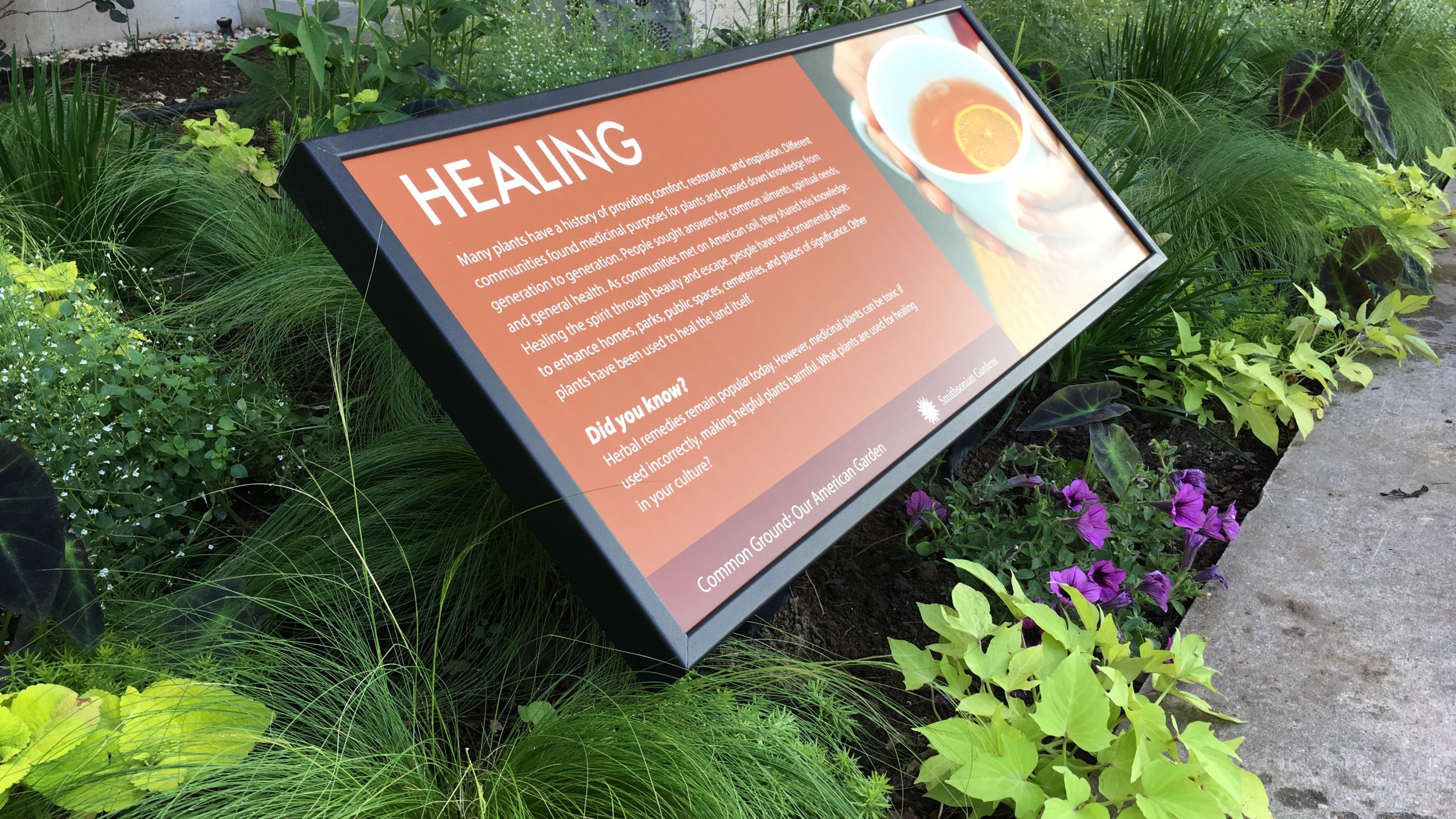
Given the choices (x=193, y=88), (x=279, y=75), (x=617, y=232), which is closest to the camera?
(x=617, y=232)

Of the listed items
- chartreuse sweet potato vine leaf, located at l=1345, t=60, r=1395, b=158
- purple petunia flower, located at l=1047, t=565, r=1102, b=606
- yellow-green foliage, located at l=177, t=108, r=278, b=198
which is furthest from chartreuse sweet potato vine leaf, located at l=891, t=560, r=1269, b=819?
chartreuse sweet potato vine leaf, located at l=1345, t=60, r=1395, b=158

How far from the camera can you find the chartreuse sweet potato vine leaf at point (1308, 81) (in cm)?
368

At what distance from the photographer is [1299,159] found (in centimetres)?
338

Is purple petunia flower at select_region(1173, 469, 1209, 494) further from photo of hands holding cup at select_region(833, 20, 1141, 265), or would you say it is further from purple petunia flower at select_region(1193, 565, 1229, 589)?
photo of hands holding cup at select_region(833, 20, 1141, 265)

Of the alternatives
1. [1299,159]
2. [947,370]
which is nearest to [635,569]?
[947,370]

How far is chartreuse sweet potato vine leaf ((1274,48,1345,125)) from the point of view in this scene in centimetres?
368

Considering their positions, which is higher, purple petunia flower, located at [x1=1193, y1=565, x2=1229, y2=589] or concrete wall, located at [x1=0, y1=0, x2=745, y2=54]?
concrete wall, located at [x1=0, y1=0, x2=745, y2=54]

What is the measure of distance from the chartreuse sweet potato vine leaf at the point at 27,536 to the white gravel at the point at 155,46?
5029 mm

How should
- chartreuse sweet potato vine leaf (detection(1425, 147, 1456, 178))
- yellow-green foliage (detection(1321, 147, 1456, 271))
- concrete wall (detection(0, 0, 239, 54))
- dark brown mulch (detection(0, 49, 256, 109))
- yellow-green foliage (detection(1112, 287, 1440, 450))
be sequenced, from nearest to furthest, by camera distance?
yellow-green foliage (detection(1112, 287, 1440, 450))
yellow-green foliage (detection(1321, 147, 1456, 271))
chartreuse sweet potato vine leaf (detection(1425, 147, 1456, 178))
dark brown mulch (detection(0, 49, 256, 109))
concrete wall (detection(0, 0, 239, 54))

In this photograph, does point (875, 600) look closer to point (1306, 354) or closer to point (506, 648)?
point (506, 648)

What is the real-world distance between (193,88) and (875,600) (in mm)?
4932

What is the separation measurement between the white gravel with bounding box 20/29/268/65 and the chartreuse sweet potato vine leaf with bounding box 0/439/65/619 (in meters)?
5.03

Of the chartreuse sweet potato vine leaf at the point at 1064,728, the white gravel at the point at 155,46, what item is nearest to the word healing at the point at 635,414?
the chartreuse sweet potato vine leaf at the point at 1064,728

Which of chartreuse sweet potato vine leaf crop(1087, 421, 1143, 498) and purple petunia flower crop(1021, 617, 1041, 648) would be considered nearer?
purple petunia flower crop(1021, 617, 1041, 648)
